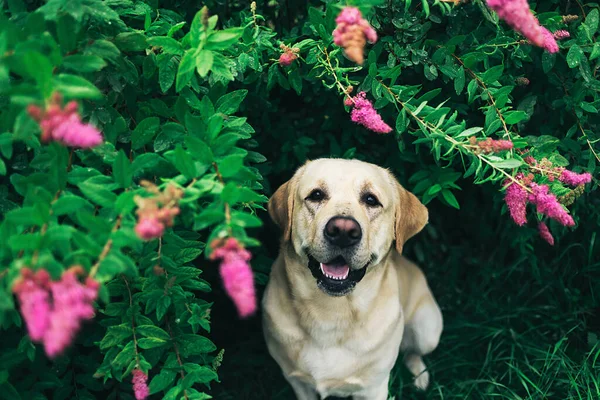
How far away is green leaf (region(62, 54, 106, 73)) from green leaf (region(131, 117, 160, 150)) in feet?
1.35

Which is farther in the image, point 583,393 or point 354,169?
point 583,393

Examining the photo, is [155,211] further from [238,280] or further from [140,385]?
[140,385]

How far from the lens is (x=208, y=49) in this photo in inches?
74.0

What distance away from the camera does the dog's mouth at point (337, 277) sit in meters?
2.44

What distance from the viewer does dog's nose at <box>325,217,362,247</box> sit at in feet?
7.54

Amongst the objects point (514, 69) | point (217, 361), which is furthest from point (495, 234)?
point (217, 361)

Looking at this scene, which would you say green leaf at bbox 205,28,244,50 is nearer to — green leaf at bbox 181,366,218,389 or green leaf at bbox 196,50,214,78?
green leaf at bbox 196,50,214,78

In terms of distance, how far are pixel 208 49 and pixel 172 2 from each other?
3.27 feet

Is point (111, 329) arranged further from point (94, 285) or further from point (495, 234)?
point (495, 234)

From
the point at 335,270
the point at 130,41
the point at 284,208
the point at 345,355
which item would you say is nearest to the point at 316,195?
the point at 284,208

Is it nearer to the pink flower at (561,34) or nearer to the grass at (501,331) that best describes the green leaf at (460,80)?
the pink flower at (561,34)

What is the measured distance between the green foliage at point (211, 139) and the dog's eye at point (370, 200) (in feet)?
1.07

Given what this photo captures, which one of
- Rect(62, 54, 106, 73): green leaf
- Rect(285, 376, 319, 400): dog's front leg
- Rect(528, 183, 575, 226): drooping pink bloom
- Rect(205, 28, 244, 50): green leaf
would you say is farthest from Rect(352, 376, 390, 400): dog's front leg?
Rect(62, 54, 106, 73): green leaf

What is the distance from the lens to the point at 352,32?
1.71 m
